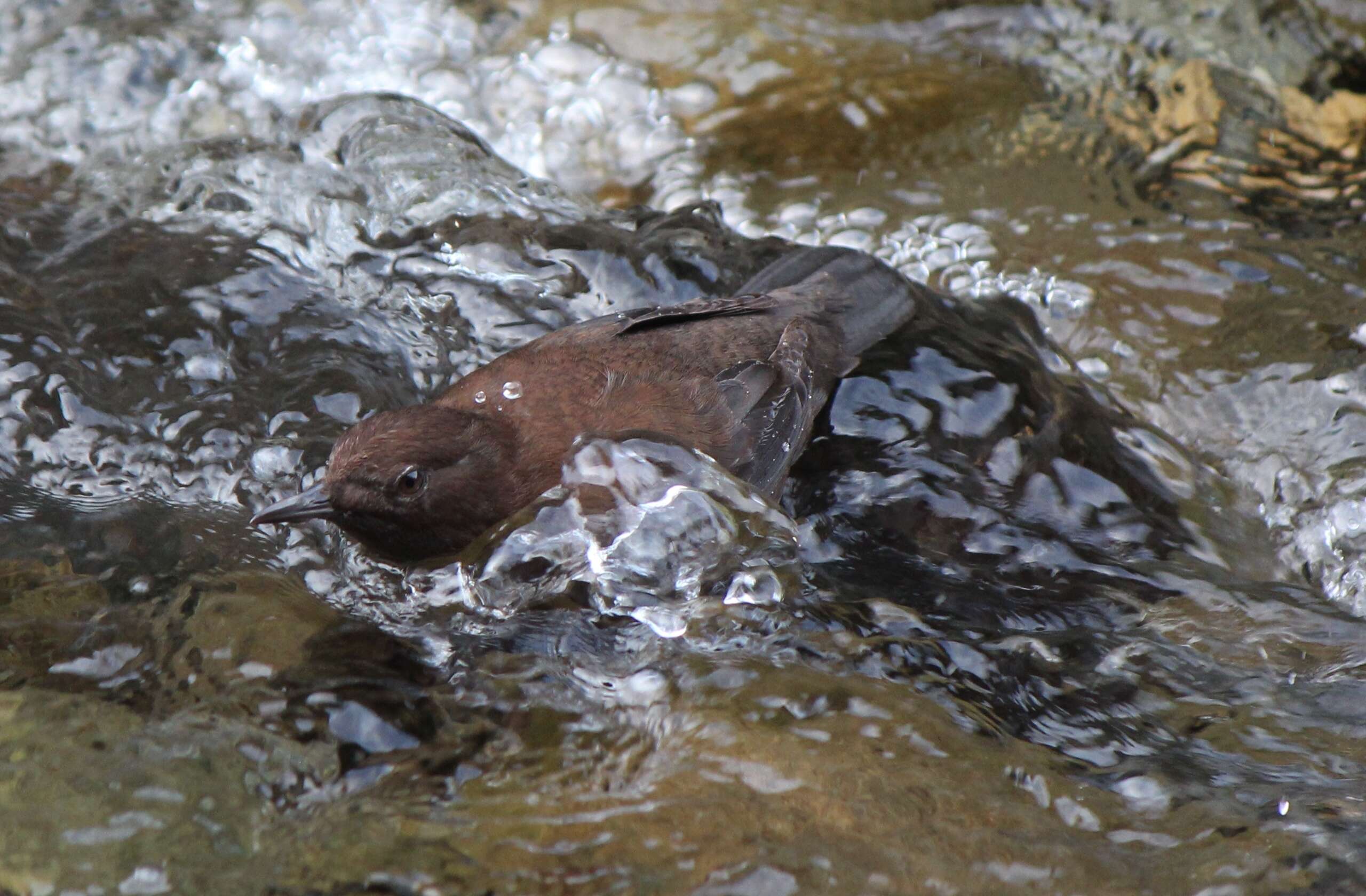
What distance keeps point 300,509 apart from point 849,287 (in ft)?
7.36

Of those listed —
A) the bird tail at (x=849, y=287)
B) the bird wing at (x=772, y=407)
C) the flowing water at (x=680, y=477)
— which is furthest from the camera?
the bird tail at (x=849, y=287)

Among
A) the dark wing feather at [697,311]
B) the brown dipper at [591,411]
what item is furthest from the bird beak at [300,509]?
the dark wing feather at [697,311]

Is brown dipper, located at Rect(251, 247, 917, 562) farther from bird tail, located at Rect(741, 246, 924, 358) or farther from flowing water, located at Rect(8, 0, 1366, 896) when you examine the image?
flowing water, located at Rect(8, 0, 1366, 896)

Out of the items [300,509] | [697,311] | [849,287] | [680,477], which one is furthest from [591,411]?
[849,287]

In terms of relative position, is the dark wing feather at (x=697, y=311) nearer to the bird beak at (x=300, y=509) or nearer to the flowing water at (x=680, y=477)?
the flowing water at (x=680, y=477)

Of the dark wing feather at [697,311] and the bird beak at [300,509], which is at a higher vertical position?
the dark wing feather at [697,311]

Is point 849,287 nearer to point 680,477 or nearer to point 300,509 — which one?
point 680,477

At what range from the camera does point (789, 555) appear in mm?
3711

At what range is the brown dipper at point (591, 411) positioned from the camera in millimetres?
3557

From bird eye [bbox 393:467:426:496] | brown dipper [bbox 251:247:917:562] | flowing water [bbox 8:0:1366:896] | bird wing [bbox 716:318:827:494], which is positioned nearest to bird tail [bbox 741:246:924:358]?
brown dipper [bbox 251:247:917:562]

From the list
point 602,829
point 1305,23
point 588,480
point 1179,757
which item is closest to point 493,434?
point 588,480

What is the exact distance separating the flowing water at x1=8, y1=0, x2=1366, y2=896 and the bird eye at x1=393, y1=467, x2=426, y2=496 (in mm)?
309

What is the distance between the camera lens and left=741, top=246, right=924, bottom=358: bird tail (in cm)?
448

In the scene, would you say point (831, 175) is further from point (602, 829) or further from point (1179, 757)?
point (602, 829)
